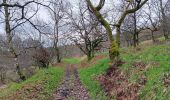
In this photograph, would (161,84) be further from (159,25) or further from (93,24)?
(159,25)

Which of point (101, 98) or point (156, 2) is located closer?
point (101, 98)

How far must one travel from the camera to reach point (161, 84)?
408 inches

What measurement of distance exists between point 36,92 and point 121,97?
6.02m

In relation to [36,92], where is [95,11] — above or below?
above

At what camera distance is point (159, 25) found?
187 feet

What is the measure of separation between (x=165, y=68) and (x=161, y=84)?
1.85m

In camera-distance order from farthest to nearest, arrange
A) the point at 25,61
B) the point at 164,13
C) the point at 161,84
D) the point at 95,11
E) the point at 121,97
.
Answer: the point at 164,13
the point at 25,61
the point at 95,11
the point at 121,97
the point at 161,84

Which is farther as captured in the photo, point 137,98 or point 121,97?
point 121,97

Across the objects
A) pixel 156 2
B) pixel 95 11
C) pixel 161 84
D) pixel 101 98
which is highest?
pixel 156 2

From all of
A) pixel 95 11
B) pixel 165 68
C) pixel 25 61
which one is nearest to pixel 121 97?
pixel 165 68

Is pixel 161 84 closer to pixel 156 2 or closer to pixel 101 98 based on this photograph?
pixel 101 98

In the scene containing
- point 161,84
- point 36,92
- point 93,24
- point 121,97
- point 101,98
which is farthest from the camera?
point 93,24

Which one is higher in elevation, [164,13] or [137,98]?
[164,13]

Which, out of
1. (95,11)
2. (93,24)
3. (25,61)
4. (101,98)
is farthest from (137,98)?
(25,61)
